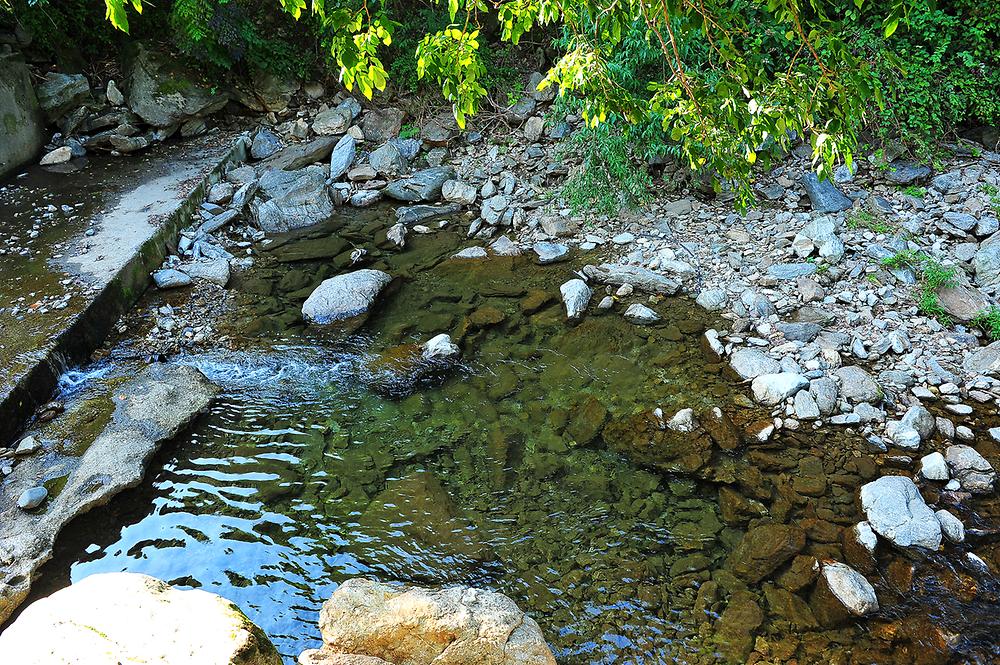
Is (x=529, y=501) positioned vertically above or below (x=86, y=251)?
below

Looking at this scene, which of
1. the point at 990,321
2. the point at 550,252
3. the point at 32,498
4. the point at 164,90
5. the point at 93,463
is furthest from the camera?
the point at 164,90

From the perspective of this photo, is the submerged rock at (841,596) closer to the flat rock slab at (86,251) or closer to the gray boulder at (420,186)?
the flat rock slab at (86,251)

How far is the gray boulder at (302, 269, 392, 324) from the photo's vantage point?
6.64m

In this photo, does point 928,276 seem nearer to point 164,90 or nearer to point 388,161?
point 388,161

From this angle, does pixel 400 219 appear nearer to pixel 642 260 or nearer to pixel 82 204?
pixel 642 260

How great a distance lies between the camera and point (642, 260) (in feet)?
23.9

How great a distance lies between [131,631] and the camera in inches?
88.7

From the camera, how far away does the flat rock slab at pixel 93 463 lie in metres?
4.14

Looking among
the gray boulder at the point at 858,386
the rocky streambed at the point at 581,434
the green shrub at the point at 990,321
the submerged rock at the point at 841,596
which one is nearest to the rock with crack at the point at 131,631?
the rocky streambed at the point at 581,434

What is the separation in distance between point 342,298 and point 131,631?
4.67 m

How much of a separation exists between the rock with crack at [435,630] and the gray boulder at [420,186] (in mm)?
6602

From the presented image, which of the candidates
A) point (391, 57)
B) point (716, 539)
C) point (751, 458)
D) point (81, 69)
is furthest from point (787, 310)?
point (81, 69)

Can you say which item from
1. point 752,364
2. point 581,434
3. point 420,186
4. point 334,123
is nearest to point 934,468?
point 752,364

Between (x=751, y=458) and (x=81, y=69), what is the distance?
11455 mm
